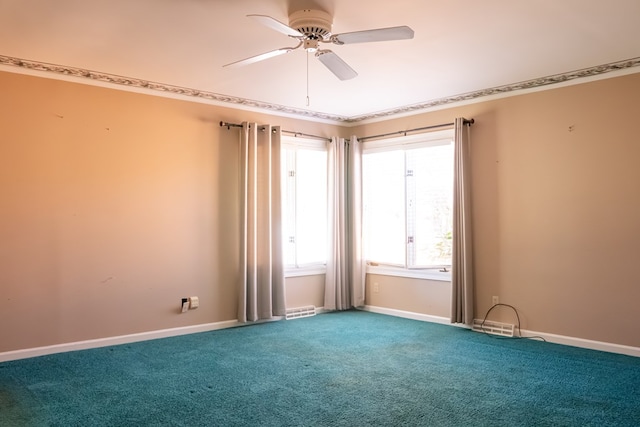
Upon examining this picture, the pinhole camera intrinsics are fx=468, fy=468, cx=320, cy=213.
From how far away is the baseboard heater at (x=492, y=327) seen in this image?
5.14 m

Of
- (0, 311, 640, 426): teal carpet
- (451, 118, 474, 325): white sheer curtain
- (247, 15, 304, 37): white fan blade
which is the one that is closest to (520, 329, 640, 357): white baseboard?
(0, 311, 640, 426): teal carpet

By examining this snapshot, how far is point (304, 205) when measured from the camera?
644cm

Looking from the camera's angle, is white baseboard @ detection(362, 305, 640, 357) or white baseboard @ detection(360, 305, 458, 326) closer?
white baseboard @ detection(362, 305, 640, 357)

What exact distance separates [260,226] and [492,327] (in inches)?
117

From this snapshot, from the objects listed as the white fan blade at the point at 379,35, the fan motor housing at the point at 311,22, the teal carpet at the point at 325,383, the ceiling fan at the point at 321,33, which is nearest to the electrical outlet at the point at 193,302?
the teal carpet at the point at 325,383

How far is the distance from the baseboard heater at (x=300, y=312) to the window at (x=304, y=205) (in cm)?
47

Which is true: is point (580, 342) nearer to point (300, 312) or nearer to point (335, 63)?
point (300, 312)

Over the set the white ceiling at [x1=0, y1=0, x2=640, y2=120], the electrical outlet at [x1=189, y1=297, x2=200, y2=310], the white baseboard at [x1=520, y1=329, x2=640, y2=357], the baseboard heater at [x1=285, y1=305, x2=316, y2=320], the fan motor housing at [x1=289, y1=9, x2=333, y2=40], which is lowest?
the white baseboard at [x1=520, y1=329, x2=640, y2=357]

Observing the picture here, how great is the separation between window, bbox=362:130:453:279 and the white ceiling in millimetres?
1001

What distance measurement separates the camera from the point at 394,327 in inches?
219

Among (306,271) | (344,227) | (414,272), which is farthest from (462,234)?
(306,271)

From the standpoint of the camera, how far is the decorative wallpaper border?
4.38 m

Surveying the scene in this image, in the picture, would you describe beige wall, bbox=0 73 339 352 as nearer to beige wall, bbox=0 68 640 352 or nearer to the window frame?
beige wall, bbox=0 68 640 352

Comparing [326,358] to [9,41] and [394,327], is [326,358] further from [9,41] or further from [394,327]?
[9,41]
